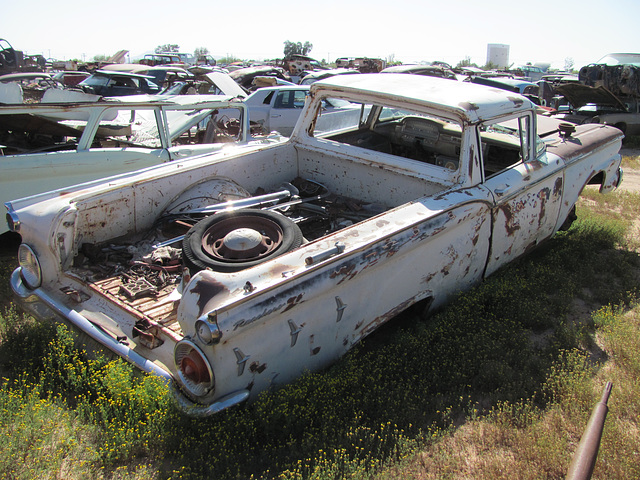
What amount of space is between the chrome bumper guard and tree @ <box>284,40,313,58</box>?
3877 cm

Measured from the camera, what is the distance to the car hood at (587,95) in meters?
10.2

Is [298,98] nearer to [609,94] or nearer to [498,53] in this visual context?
[609,94]

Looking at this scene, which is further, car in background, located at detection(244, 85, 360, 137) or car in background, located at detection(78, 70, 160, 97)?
car in background, located at detection(78, 70, 160, 97)

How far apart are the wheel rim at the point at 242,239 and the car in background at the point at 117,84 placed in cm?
991

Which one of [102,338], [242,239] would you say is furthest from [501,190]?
[102,338]

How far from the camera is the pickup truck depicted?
2.27 meters

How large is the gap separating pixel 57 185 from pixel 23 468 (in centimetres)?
287

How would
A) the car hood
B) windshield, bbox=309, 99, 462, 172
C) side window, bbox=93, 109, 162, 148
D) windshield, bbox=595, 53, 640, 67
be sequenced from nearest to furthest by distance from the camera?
windshield, bbox=309, 99, 462, 172
side window, bbox=93, 109, 162, 148
the car hood
windshield, bbox=595, 53, 640, 67

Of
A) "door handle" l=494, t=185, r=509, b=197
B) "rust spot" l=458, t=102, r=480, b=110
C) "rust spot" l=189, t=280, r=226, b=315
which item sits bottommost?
"rust spot" l=189, t=280, r=226, b=315

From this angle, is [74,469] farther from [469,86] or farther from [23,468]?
[469,86]

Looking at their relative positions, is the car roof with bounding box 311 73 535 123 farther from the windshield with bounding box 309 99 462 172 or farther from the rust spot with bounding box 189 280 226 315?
the rust spot with bounding box 189 280 226 315

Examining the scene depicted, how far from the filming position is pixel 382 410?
8.44 ft

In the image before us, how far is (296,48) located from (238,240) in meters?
39.1

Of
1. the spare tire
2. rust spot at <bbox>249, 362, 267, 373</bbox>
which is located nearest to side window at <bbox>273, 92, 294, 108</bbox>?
the spare tire
